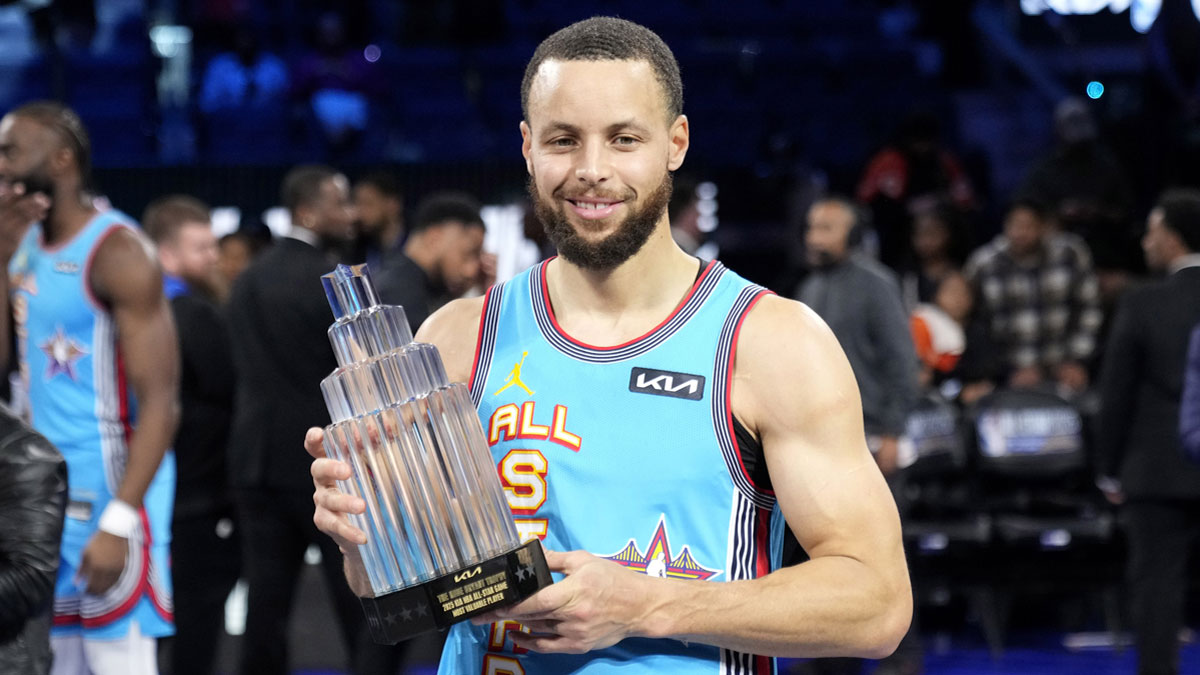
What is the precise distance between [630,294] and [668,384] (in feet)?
0.56

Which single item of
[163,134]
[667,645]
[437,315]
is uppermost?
[163,134]

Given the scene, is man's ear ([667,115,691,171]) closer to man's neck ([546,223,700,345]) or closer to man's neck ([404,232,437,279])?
man's neck ([546,223,700,345])

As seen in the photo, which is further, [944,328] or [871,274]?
[944,328]

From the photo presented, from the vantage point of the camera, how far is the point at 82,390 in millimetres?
3883

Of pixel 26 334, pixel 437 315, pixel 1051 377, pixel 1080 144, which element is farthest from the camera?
pixel 1080 144

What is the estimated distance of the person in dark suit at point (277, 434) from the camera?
5332 millimetres

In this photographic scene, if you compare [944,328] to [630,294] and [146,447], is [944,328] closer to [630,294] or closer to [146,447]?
[146,447]

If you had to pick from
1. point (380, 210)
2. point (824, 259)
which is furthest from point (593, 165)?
point (380, 210)

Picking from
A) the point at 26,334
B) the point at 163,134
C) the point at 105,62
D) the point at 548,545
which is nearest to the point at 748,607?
the point at 548,545

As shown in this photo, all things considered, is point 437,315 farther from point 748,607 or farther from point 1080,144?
point 1080,144

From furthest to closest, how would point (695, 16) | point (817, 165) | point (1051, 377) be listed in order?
point (695, 16), point (817, 165), point (1051, 377)

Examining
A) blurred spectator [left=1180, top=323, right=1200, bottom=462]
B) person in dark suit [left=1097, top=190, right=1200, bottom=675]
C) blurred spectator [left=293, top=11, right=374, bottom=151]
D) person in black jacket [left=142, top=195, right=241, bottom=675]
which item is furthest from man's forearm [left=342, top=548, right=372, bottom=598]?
blurred spectator [left=293, top=11, right=374, bottom=151]

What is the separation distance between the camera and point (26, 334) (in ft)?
12.9

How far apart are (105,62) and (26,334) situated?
9059 mm
